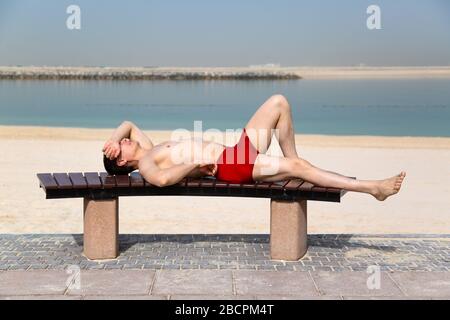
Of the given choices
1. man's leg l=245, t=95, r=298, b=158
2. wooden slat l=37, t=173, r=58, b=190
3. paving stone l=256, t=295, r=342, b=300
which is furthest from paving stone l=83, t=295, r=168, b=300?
man's leg l=245, t=95, r=298, b=158

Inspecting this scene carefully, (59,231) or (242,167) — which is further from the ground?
(242,167)

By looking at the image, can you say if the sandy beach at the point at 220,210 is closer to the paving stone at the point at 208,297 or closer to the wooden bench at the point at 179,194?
the wooden bench at the point at 179,194

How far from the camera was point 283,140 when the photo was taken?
19.0ft

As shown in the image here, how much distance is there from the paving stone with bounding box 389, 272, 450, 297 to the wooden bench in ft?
2.56

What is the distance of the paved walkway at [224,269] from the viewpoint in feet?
15.6

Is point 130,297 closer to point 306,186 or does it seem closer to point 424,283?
point 306,186

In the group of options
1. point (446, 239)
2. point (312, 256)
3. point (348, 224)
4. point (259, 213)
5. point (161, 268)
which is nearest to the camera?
point (161, 268)

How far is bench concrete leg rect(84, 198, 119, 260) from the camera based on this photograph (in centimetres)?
557

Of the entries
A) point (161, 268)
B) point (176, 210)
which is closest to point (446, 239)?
point (161, 268)

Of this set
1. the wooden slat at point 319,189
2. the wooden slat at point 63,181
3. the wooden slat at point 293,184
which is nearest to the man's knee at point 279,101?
the wooden slat at point 293,184

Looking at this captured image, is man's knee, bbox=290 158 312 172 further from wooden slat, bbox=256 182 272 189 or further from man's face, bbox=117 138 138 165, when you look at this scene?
man's face, bbox=117 138 138 165

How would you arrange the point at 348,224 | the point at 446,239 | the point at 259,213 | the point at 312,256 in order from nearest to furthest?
the point at 312,256 < the point at 446,239 < the point at 348,224 < the point at 259,213

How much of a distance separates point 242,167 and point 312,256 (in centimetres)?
95
